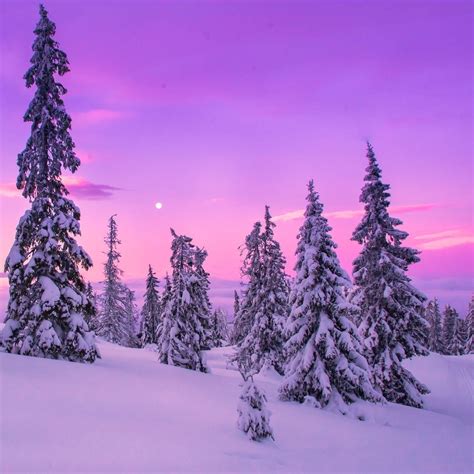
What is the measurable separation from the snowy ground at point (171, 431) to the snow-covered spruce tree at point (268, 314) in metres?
11.7

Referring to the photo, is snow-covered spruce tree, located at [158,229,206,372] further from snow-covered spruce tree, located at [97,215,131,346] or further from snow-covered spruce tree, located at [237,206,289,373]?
snow-covered spruce tree, located at [97,215,131,346]

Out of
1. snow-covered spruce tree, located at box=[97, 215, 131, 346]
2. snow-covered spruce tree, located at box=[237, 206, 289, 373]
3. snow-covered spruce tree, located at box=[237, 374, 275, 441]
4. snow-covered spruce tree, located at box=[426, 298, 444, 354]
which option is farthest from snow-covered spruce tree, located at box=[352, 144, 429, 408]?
snow-covered spruce tree, located at box=[426, 298, 444, 354]

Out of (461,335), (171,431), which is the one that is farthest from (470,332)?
(171,431)

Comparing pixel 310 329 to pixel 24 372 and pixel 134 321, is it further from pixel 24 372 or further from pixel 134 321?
pixel 134 321

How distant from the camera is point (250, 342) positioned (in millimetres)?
32188

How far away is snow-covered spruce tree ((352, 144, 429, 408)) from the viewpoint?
78.1ft

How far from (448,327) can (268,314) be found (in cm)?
6145

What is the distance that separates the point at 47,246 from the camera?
54.4 feet

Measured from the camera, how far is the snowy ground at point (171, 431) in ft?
25.3

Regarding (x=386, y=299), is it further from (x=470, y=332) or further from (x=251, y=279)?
(x=470, y=332)

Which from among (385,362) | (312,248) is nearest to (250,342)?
(385,362)

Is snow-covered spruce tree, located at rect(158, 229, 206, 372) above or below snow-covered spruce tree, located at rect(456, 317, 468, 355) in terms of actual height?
above

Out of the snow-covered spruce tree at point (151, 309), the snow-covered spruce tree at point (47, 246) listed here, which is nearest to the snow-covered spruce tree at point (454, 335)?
the snow-covered spruce tree at point (151, 309)

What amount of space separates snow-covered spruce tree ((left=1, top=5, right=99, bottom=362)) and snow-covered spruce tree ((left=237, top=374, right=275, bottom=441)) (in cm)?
827
